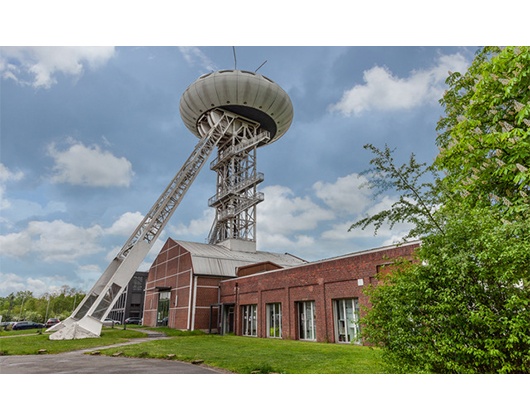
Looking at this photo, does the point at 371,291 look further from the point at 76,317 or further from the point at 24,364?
the point at 76,317

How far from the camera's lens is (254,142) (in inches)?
1527

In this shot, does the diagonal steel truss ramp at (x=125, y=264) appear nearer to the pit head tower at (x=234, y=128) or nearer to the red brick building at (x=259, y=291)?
the pit head tower at (x=234, y=128)

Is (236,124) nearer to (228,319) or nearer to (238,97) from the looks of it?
(238,97)

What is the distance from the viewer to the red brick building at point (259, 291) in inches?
679

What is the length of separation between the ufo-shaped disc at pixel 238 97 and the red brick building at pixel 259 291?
14905mm

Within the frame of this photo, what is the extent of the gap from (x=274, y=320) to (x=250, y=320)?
3.09 m

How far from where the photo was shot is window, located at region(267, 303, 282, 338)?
2159 cm

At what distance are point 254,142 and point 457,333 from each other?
3551 centimetres

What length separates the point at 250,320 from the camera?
24.6 m

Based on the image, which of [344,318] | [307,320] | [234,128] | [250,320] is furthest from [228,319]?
[234,128]

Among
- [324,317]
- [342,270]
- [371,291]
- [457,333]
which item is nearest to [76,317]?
[324,317]

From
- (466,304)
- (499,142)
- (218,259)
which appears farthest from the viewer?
(218,259)

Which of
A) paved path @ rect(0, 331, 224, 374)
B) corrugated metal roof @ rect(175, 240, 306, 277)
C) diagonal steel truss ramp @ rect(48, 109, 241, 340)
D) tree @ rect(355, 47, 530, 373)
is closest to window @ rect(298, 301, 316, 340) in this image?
corrugated metal roof @ rect(175, 240, 306, 277)

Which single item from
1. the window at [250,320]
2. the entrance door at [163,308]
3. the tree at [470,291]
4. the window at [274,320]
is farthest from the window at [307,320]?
the entrance door at [163,308]
